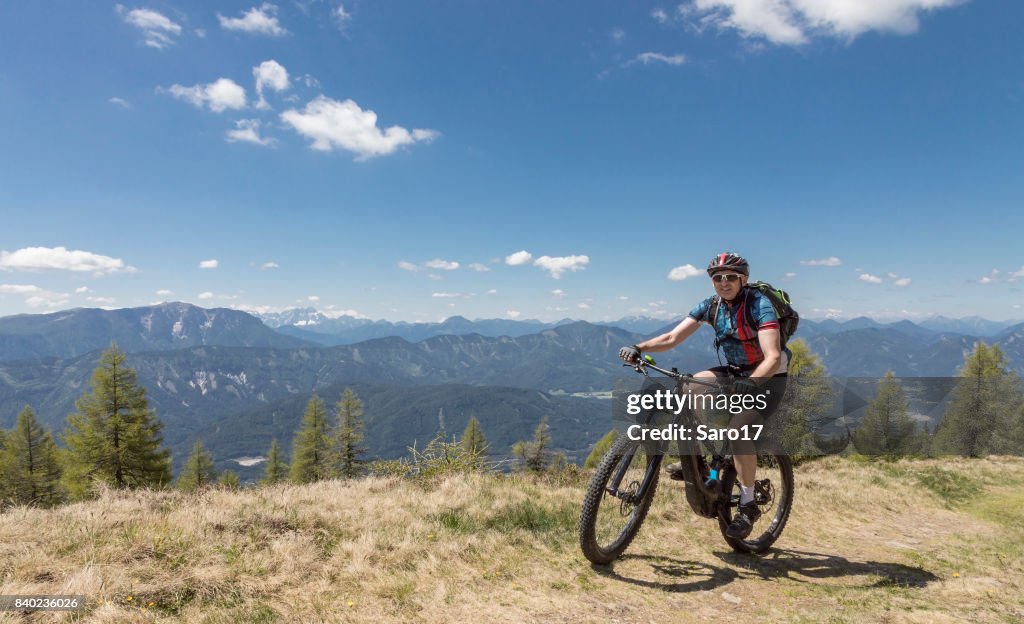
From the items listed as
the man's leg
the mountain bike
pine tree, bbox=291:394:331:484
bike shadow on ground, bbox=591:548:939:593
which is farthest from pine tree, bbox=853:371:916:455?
pine tree, bbox=291:394:331:484

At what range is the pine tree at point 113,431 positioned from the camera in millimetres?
27984

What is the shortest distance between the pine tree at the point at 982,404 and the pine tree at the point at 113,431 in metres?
56.7

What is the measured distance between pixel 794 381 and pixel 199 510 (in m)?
32.0

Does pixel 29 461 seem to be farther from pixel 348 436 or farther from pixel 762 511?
pixel 762 511

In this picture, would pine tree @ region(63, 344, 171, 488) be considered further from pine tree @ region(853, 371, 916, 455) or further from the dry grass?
pine tree @ region(853, 371, 916, 455)

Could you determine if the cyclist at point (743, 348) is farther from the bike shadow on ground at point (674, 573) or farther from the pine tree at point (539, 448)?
the pine tree at point (539, 448)

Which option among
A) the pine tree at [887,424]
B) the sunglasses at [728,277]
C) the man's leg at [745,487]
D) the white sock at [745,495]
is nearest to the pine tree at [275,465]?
the pine tree at [887,424]

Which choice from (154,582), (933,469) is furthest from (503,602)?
(933,469)

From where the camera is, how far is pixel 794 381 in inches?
1145

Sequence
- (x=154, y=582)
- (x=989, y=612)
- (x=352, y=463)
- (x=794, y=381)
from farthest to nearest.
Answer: (x=352, y=463)
(x=794, y=381)
(x=989, y=612)
(x=154, y=582)

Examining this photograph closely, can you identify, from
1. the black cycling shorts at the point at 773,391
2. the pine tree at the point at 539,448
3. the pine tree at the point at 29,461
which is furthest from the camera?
the pine tree at the point at 539,448

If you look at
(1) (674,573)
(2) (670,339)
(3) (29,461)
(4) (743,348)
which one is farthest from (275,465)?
(4) (743,348)

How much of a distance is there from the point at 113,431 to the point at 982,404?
198ft

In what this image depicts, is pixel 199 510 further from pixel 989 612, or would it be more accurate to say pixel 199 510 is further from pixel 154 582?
pixel 989 612
